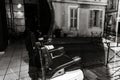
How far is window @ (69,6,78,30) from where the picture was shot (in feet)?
9.70

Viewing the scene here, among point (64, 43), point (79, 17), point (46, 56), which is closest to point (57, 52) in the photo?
point (46, 56)

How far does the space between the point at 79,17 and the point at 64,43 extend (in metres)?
1.18

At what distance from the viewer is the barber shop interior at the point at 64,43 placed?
1.40 meters

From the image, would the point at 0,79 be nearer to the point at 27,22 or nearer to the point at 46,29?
the point at 46,29

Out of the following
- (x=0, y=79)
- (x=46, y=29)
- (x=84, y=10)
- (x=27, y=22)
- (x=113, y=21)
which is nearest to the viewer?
(x=0, y=79)

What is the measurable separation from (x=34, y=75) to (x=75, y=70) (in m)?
0.65

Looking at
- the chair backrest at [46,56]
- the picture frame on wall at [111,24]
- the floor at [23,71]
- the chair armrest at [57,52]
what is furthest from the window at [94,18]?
the chair backrest at [46,56]

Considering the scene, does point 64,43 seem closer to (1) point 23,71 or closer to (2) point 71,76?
(1) point 23,71

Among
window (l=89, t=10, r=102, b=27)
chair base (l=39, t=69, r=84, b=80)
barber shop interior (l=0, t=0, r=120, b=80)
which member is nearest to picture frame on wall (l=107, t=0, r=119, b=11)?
barber shop interior (l=0, t=0, r=120, b=80)

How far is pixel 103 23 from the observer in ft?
7.04

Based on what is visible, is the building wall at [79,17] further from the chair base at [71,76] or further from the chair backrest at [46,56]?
the chair backrest at [46,56]

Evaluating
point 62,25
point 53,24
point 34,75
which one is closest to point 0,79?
point 34,75

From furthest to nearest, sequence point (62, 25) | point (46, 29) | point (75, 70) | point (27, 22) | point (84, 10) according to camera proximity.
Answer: point (27, 22) < point (46, 29) < point (62, 25) < point (84, 10) < point (75, 70)

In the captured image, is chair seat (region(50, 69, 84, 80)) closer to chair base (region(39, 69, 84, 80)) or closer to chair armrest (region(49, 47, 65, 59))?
chair base (region(39, 69, 84, 80))
